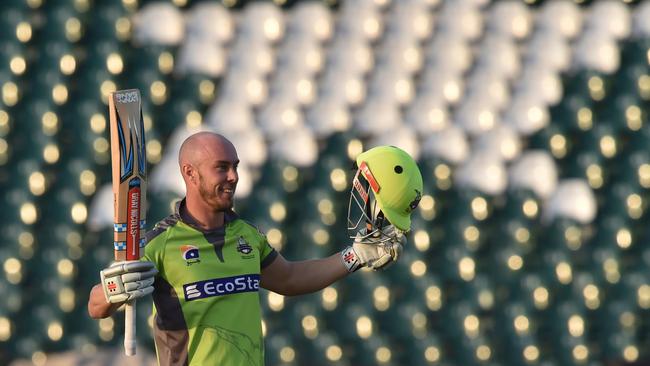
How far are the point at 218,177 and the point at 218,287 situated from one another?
307 millimetres

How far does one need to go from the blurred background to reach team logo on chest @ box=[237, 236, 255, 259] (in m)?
2.47

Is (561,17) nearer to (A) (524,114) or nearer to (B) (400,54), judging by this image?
(A) (524,114)

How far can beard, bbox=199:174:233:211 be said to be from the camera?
3.43 meters

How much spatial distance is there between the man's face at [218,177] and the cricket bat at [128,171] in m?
0.18

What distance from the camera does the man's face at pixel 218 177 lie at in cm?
341

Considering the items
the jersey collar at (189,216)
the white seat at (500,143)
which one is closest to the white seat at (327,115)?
the white seat at (500,143)

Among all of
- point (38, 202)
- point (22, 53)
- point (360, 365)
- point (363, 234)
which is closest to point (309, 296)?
point (360, 365)

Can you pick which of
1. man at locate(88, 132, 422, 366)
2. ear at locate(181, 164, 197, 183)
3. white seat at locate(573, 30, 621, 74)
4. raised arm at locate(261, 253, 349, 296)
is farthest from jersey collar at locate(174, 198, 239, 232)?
white seat at locate(573, 30, 621, 74)

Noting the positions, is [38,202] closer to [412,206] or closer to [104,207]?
[104,207]

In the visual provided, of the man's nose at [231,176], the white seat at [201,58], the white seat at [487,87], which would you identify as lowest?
the man's nose at [231,176]

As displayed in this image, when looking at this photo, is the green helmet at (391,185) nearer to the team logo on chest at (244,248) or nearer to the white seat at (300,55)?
the team logo on chest at (244,248)

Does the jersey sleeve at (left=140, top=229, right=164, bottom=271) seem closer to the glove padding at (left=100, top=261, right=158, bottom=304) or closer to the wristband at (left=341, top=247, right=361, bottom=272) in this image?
the glove padding at (left=100, top=261, right=158, bottom=304)

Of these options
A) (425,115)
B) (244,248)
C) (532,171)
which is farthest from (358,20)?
(244,248)

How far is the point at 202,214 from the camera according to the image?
3.52 m
